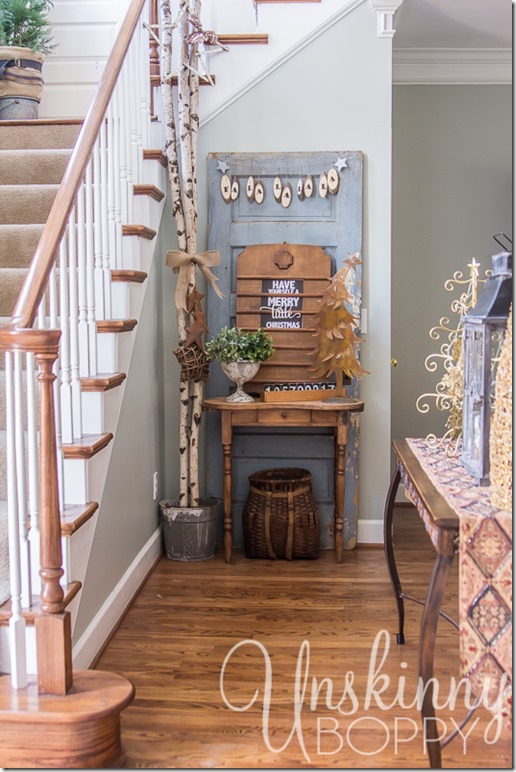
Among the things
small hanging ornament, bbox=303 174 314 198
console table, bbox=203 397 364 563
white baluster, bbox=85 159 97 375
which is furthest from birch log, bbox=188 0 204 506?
white baluster, bbox=85 159 97 375

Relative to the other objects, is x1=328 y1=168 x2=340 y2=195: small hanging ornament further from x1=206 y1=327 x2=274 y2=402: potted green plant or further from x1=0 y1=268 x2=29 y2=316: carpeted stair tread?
x1=0 y1=268 x2=29 y2=316: carpeted stair tread

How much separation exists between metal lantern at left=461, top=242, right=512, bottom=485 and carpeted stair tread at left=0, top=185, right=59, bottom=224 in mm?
2206

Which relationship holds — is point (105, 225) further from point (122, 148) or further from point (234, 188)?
point (234, 188)

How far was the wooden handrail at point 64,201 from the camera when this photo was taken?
2.25 metres

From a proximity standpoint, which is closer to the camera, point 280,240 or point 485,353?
point 485,353

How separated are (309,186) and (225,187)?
1.40 feet

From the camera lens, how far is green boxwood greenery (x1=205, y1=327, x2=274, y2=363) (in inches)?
153

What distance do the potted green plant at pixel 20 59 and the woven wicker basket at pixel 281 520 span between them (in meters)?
2.34

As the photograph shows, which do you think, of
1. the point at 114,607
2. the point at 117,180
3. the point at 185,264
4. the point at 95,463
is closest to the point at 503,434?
the point at 95,463

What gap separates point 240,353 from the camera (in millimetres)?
3895

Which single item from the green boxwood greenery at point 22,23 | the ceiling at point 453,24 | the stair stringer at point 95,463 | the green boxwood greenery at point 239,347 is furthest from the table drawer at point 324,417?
the green boxwood greenery at point 22,23

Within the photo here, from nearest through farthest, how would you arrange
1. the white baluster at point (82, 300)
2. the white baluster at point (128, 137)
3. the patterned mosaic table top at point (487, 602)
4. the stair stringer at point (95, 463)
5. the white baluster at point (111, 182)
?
the patterned mosaic table top at point (487, 602) → the stair stringer at point (95, 463) → the white baluster at point (82, 300) → the white baluster at point (111, 182) → the white baluster at point (128, 137)

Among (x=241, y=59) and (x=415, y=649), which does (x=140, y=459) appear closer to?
(x=415, y=649)

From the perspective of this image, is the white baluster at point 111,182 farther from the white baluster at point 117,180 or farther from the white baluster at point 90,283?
the white baluster at point 90,283
